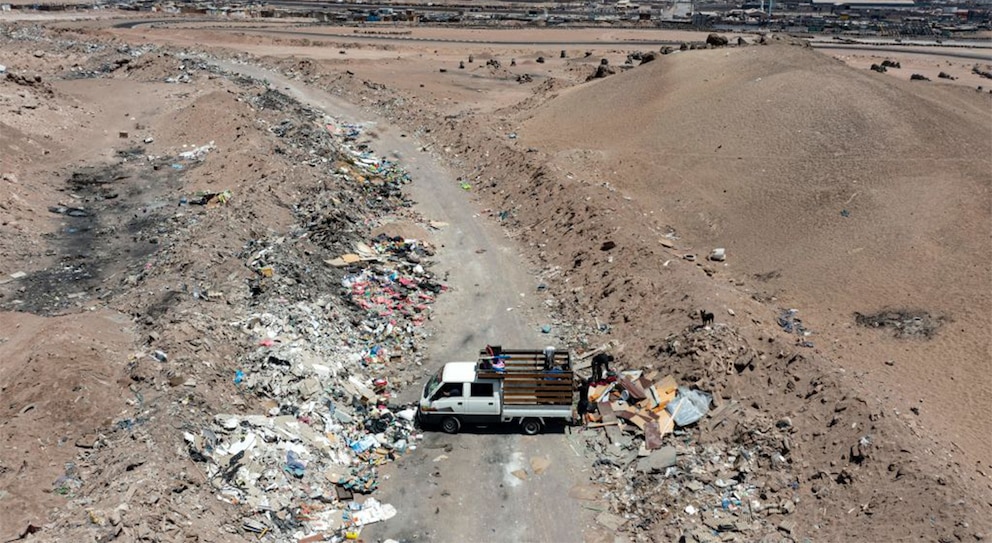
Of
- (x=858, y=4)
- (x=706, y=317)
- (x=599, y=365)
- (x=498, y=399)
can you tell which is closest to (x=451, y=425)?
(x=498, y=399)

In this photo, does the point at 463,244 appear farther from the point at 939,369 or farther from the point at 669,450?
the point at 939,369

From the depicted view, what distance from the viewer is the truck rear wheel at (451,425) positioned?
17938 millimetres

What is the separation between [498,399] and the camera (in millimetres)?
17781

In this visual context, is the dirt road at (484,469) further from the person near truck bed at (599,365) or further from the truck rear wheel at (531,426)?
the person near truck bed at (599,365)

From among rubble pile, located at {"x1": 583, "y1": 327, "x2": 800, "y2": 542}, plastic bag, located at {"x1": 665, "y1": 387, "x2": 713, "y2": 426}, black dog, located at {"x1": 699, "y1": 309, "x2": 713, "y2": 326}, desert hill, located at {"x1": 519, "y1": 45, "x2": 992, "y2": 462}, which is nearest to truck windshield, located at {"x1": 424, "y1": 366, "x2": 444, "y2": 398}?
rubble pile, located at {"x1": 583, "y1": 327, "x2": 800, "y2": 542}

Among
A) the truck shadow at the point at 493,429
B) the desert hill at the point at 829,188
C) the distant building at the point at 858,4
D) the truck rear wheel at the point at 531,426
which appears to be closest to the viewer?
the truck rear wheel at the point at 531,426

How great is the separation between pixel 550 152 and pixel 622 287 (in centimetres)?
1481

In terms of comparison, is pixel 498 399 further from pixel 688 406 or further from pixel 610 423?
pixel 688 406

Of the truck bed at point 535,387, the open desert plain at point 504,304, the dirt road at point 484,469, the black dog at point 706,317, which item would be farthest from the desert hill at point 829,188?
the dirt road at point 484,469

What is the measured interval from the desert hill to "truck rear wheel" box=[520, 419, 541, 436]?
887 centimetres

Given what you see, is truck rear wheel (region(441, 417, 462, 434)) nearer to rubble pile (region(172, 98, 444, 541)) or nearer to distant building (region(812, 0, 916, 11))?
rubble pile (region(172, 98, 444, 541))

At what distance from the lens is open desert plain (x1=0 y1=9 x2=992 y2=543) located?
49.7ft

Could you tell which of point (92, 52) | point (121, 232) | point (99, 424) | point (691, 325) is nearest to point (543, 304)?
point (691, 325)

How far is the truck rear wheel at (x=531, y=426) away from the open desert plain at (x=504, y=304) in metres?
0.29
